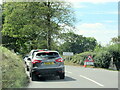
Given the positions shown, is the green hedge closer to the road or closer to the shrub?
the shrub

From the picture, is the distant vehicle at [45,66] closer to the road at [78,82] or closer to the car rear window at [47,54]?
the car rear window at [47,54]

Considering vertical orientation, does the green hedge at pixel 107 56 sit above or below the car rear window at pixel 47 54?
below

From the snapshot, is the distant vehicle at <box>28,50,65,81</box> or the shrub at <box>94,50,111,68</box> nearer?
the distant vehicle at <box>28,50,65,81</box>

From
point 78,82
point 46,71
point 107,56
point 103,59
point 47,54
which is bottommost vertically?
point 78,82

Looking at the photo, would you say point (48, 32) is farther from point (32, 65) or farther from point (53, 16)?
point (32, 65)

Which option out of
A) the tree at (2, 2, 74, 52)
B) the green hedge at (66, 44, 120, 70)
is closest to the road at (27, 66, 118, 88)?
the green hedge at (66, 44, 120, 70)

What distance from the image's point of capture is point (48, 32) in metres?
41.3

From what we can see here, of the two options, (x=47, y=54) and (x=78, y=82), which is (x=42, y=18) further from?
(x=78, y=82)

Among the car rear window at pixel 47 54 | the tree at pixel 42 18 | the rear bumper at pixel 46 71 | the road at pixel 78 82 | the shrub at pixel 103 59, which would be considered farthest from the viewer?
the tree at pixel 42 18

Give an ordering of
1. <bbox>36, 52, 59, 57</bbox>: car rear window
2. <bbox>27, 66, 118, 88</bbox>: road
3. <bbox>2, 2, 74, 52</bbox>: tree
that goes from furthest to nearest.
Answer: <bbox>2, 2, 74, 52</bbox>: tree < <bbox>36, 52, 59, 57</bbox>: car rear window < <bbox>27, 66, 118, 88</bbox>: road

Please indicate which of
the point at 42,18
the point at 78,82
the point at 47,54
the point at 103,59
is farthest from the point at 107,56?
the point at 42,18

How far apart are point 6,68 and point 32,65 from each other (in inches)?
150

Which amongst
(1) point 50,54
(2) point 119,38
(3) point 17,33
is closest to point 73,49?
(2) point 119,38

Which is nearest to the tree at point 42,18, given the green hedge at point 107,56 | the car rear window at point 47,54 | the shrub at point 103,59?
the green hedge at point 107,56
